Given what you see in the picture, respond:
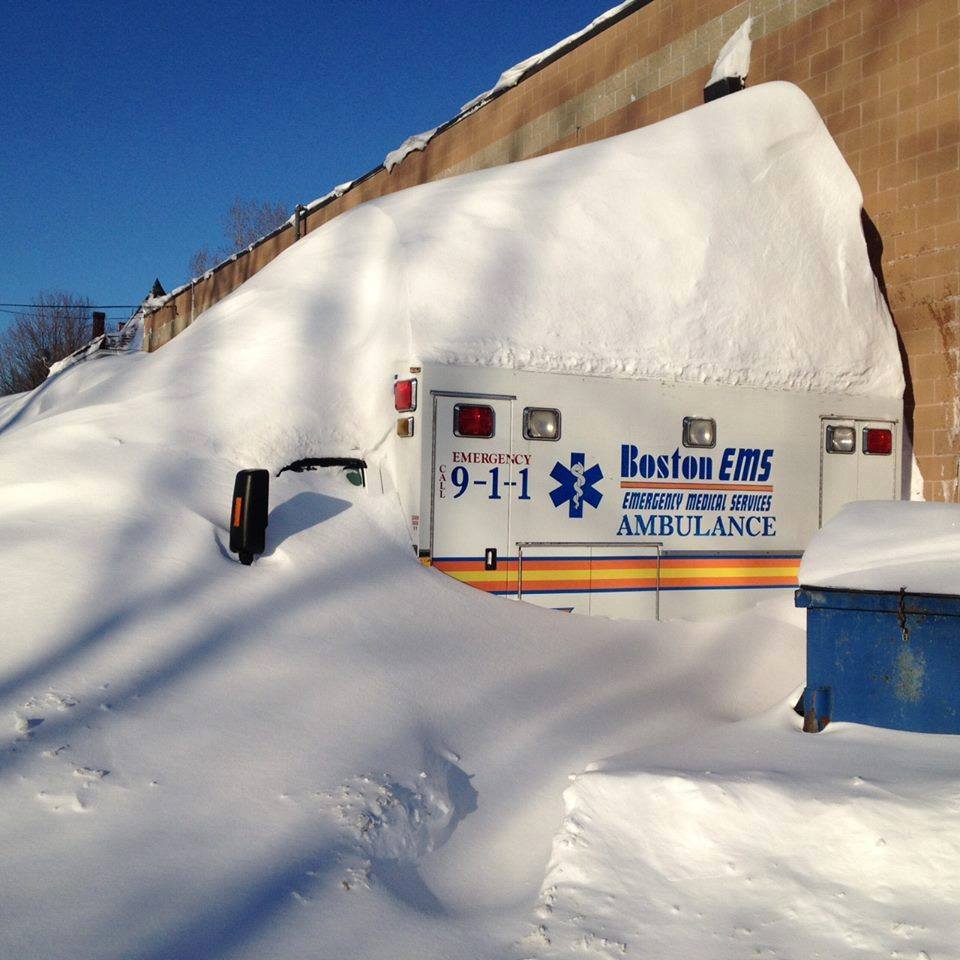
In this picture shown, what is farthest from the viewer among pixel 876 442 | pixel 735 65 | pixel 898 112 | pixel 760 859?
pixel 735 65

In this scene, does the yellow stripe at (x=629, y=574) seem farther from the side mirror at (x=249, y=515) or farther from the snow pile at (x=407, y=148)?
the snow pile at (x=407, y=148)

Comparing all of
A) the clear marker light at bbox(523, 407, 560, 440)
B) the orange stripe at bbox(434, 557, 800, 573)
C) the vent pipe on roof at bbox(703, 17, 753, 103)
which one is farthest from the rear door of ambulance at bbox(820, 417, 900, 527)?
the vent pipe on roof at bbox(703, 17, 753, 103)

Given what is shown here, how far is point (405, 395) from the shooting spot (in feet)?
20.7

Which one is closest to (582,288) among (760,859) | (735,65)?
(760,859)

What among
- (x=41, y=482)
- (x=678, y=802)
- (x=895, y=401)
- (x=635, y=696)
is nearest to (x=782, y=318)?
(x=895, y=401)

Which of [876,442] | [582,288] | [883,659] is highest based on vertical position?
[582,288]

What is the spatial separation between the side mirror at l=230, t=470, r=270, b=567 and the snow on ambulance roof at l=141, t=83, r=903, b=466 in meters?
1.05

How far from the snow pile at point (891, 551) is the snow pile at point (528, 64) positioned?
379 inches

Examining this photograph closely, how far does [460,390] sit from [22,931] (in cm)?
396

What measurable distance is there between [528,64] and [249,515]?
11.7m

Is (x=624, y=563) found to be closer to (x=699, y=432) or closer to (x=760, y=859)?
(x=699, y=432)

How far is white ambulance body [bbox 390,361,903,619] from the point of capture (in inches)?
246

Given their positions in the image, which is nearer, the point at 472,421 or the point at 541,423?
the point at 472,421

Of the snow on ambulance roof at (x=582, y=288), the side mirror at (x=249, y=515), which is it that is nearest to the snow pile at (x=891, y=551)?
the snow on ambulance roof at (x=582, y=288)
